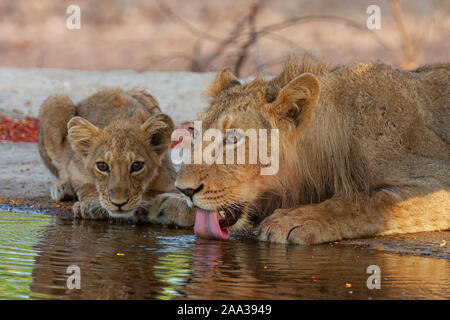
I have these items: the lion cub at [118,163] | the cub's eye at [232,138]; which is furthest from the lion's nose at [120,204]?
the cub's eye at [232,138]

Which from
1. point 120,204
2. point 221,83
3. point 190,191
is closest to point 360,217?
point 190,191

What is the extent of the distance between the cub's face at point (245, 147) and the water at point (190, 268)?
0.95 feet

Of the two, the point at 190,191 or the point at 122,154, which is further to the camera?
the point at 122,154

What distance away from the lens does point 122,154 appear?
6723 millimetres

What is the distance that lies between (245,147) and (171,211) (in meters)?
1.26

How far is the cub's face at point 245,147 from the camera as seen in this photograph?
5.40 meters

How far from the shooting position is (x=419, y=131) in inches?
249

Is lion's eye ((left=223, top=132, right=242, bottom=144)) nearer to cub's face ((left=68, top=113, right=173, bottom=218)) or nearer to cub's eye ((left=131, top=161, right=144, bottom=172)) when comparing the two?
cub's face ((left=68, top=113, right=173, bottom=218))

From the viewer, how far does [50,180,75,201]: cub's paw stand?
7891 millimetres

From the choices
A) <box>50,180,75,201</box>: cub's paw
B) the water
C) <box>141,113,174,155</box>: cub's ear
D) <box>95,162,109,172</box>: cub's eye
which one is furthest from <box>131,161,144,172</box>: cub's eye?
<box>50,180,75,201</box>: cub's paw

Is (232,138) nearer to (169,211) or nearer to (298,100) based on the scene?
(298,100)

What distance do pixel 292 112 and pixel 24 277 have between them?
2390 millimetres

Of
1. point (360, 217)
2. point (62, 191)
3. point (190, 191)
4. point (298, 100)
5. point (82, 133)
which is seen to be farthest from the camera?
point (62, 191)
